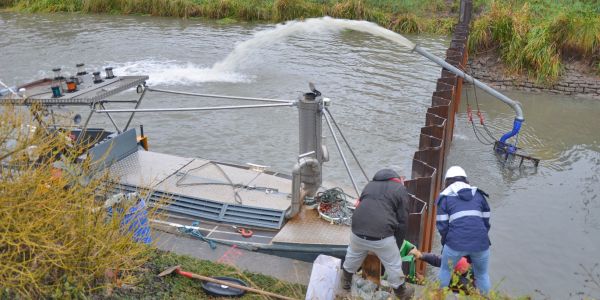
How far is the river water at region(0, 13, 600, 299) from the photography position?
9.62 meters

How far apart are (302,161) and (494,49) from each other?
1506cm

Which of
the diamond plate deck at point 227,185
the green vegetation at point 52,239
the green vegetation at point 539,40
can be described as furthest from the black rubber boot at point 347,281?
the green vegetation at point 539,40

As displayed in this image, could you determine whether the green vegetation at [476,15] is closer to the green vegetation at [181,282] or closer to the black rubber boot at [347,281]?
the black rubber boot at [347,281]

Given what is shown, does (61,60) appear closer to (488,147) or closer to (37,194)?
(488,147)

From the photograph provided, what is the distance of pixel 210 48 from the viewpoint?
2345 cm

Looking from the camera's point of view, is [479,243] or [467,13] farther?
[467,13]

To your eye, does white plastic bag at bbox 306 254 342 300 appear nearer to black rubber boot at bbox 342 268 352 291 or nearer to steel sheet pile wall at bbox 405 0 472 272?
black rubber boot at bbox 342 268 352 291

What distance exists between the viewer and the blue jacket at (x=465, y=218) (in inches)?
243

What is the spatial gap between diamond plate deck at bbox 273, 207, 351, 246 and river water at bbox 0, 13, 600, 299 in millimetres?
2059

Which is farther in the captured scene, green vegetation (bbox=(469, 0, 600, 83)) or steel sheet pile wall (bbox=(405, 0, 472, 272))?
green vegetation (bbox=(469, 0, 600, 83))

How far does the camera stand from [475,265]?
650 centimetres

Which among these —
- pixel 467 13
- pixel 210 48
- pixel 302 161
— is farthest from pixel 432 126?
pixel 210 48

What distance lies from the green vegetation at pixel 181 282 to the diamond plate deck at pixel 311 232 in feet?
2.24

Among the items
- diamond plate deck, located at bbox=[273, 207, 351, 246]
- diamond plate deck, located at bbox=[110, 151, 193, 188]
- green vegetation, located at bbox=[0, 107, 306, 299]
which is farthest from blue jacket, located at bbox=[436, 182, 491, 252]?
diamond plate deck, located at bbox=[110, 151, 193, 188]
